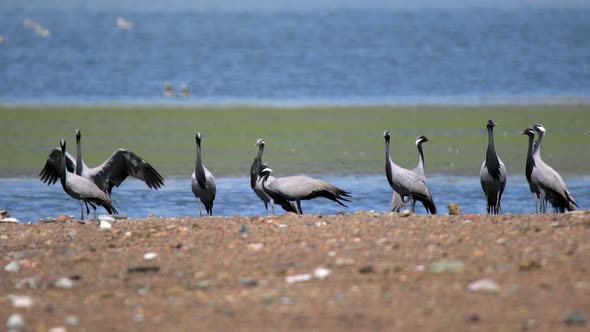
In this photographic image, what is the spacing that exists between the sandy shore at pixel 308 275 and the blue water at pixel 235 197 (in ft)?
11.3

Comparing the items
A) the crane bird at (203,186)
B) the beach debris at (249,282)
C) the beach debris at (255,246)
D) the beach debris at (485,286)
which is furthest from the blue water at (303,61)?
the beach debris at (485,286)

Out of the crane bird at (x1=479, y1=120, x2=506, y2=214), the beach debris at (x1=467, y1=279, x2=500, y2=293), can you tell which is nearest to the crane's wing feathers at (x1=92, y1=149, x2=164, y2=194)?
the crane bird at (x1=479, y1=120, x2=506, y2=214)

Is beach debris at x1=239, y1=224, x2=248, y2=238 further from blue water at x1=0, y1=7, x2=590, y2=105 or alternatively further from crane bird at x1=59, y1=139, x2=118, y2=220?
blue water at x1=0, y1=7, x2=590, y2=105

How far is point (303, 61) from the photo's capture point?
1420 inches

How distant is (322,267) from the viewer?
24.4 ft

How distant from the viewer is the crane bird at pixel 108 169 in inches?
531

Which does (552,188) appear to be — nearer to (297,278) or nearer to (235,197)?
(235,197)

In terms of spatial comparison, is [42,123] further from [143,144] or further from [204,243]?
[204,243]

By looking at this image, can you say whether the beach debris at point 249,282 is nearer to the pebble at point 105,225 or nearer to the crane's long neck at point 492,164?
the pebble at point 105,225

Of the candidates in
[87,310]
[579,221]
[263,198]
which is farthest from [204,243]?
[263,198]

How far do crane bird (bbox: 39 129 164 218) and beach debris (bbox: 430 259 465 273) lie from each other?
6.88m

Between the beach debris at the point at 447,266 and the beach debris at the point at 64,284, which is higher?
the beach debris at the point at 447,266

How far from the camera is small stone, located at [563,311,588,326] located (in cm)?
580

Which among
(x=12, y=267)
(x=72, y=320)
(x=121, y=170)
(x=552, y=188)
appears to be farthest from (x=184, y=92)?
(x=72, y=320)
